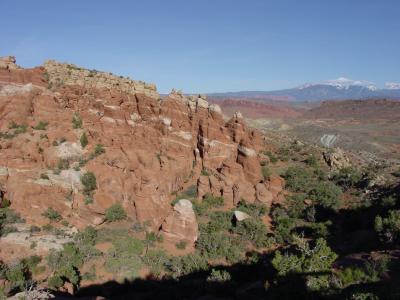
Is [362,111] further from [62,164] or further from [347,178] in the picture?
[62,164]

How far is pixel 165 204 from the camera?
1049 inches

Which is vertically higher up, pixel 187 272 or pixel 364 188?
pixel 364 188

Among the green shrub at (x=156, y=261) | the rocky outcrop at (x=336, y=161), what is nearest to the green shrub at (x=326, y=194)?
the rocky outcrop at (x=336, y=161)

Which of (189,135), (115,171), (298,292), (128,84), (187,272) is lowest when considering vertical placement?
(187,272)

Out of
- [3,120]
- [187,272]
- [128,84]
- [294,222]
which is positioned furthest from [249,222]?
[3,120]

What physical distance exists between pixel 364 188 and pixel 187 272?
58.8 feet

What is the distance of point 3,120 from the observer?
28109mm

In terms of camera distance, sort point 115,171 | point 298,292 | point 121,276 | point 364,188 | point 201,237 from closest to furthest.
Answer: point 298,292, point 121,276, point 201,237, point 115,171, point 364,188

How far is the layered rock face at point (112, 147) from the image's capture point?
2498 cm

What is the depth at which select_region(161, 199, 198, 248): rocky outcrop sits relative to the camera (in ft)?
80.0

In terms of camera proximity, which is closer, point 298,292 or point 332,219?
point 298,292

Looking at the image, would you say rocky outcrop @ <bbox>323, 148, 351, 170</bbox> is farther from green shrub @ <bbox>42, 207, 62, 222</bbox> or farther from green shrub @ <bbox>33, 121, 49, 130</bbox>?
green shrub @ <bbox>33, 121, 49, 130</bbox>

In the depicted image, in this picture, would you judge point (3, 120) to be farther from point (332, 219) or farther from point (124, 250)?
point (332, 219)

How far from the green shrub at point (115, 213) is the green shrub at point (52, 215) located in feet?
10.1
